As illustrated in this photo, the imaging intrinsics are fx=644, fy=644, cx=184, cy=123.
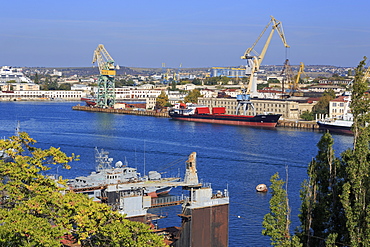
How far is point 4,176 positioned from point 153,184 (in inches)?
88.4

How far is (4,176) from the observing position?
652 cm

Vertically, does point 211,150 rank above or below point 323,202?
below

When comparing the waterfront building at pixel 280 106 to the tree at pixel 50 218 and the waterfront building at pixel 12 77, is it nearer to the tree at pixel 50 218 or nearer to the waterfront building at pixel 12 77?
the tree at pixel 50 218

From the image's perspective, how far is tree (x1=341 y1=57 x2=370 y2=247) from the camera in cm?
592

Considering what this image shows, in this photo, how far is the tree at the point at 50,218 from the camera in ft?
17.6

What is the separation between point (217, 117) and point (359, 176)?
23.9 metres

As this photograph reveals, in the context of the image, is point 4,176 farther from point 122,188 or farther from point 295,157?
point 295,157

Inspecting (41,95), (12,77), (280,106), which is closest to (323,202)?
(280,106)

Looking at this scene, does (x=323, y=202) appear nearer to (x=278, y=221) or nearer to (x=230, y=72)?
(x=278, y=221)

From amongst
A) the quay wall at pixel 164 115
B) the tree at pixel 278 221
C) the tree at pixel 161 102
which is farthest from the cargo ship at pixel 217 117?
the tree at pixel 278 221

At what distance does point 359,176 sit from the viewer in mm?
6109

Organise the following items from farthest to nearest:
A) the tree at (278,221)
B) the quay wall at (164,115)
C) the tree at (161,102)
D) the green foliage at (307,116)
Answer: the tree at (161,102)
the green foliage at (307,116)
the quay wall at (164,115)
the tree at (278,221)

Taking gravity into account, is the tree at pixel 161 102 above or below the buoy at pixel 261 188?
above

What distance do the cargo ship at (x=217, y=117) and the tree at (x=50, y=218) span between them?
21845 mm
